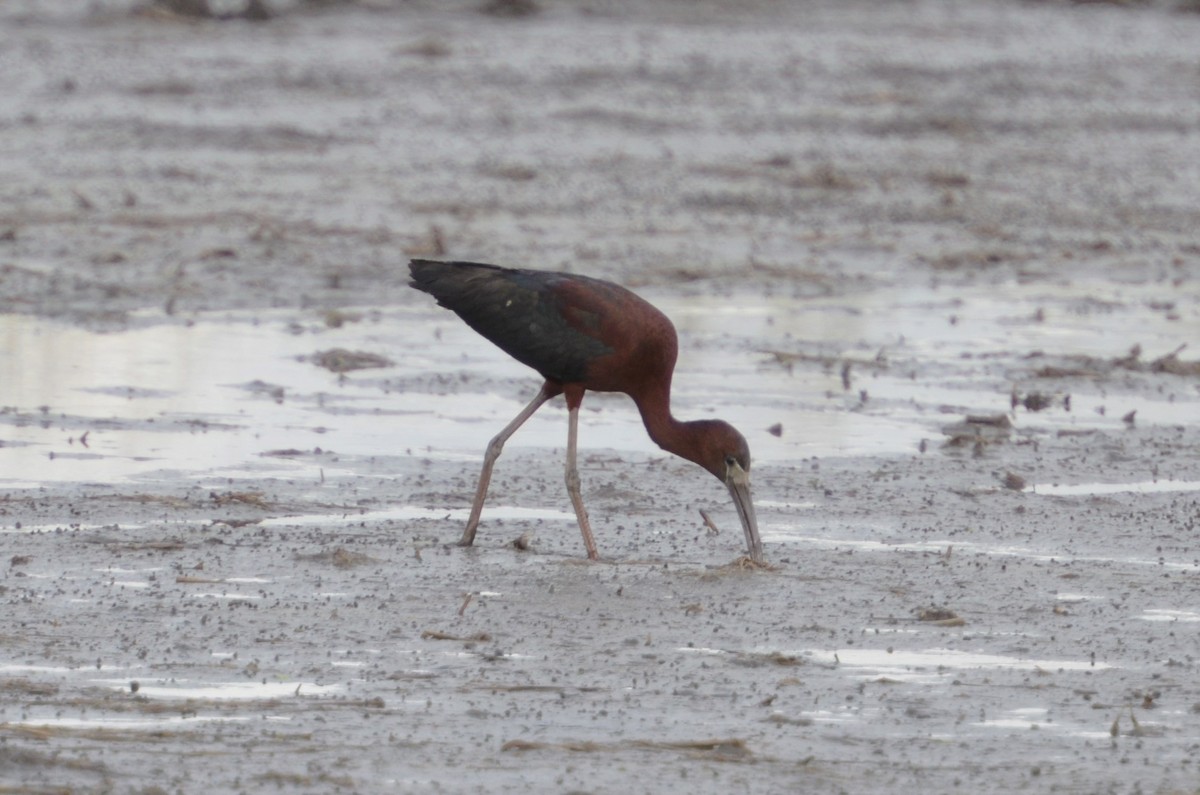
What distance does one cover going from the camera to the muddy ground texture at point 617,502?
5.70 metres

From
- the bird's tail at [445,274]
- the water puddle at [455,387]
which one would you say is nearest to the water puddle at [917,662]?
the bird's tail at [445,274]

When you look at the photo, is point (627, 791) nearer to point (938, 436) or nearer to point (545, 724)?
point (545, 724)

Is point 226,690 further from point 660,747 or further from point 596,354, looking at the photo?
point 596,354

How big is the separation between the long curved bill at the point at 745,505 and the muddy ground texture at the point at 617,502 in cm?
9

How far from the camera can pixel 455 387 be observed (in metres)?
11.0

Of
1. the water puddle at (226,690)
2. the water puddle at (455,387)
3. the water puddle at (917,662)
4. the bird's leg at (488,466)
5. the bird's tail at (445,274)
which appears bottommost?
the water puddle at (455,387)

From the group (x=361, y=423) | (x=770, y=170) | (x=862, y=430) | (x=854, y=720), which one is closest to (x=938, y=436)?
(x=862, y=430)

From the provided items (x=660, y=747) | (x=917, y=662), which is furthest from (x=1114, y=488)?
(x=660, y=747)

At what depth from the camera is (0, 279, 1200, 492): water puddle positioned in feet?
31.0

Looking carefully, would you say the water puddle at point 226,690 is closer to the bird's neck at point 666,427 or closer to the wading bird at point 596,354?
the wading bird at point 596,354

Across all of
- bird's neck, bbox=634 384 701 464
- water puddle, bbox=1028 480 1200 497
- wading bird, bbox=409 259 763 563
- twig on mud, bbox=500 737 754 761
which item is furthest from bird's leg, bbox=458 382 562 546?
twig on mud, bbox=500 737 754 761

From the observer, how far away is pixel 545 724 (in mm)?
5781

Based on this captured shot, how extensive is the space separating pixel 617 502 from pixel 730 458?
103 cm

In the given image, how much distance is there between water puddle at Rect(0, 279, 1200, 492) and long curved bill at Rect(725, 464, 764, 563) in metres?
1.84
